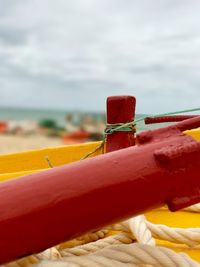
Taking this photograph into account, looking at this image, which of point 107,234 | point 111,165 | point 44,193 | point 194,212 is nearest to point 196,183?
point 111,165

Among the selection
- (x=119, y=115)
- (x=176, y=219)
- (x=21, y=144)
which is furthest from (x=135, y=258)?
(x=21, y=144)

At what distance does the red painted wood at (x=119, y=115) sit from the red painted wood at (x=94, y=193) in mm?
658

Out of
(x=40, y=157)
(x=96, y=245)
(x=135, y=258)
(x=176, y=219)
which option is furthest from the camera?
(x=40, y=157)

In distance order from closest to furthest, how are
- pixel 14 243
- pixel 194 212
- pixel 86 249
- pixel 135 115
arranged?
pixel 14 243
pixel 86 249
pixel 194 212
pixel 135 115

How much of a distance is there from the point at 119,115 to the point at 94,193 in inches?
31.7

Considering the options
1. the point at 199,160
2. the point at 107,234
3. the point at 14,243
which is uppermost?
the point at 199,160

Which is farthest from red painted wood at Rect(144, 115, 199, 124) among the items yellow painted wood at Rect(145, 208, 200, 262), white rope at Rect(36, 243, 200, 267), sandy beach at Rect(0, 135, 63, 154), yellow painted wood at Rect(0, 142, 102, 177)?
sandy beach at Rect(0, 135, 63, 154)

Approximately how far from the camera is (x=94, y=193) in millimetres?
857

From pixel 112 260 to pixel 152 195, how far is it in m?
0.18

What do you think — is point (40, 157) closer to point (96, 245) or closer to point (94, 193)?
point (96, 245)

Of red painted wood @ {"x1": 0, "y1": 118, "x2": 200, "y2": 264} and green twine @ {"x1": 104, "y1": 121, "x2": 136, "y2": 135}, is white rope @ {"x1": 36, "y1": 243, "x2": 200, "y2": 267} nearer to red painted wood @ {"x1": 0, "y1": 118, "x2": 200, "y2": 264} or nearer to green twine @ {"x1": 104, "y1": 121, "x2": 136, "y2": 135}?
red painted wood @ {"x1": 0, "y1": 118, "x2": 200, "y2": 264}

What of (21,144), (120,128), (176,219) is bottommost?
(21,144)

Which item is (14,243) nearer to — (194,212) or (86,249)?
(86,249)

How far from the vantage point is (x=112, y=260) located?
1008 mm
